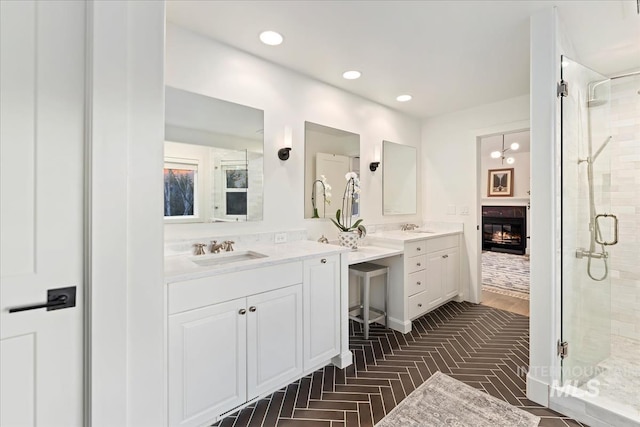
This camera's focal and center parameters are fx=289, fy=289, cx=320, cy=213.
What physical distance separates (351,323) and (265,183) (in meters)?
1.76

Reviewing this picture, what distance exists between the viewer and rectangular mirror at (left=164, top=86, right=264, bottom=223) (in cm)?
204

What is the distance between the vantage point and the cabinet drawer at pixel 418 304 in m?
2.99

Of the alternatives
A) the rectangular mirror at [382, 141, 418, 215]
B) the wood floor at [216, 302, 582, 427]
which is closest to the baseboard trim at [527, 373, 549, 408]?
the wood floor at [216, 302, 582, 427]

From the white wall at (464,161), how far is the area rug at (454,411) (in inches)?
80.8

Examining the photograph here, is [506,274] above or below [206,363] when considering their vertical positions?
below

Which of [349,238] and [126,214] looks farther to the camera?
[349,238]

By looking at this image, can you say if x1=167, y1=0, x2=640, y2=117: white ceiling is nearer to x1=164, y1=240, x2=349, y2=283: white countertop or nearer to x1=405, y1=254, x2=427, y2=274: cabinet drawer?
x1=164, y1=240, x2=349, y2=283: white countertop

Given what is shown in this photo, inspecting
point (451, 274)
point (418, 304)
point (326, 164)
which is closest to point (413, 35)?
point (326, 164)

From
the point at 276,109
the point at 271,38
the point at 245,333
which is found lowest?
the point at 245,333

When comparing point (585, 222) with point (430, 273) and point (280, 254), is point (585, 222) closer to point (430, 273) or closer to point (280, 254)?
point (430, 273)

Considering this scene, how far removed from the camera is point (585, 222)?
223 cm

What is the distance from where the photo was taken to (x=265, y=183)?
2482 millimetres

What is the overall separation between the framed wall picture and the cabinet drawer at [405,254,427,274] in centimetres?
529

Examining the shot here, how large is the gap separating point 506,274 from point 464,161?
262cm
